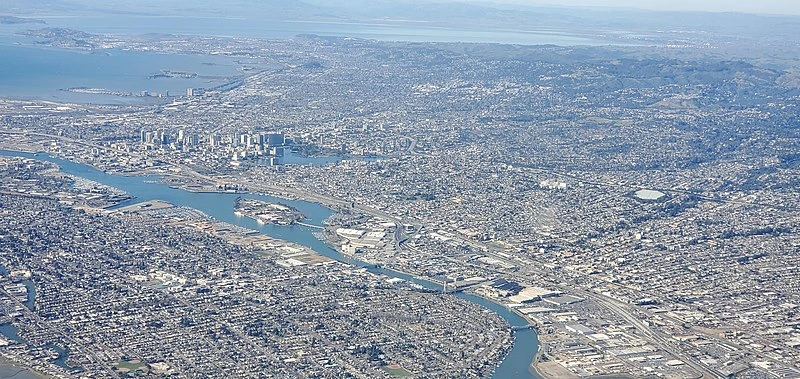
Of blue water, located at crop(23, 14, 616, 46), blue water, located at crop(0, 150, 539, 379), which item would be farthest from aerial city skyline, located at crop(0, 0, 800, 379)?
blue water, located at crop(23, 14, 616, 46)

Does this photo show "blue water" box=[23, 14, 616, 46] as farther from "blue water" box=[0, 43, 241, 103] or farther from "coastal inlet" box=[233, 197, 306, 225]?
"coastal inlet" box=[233, 197, 306, 225]

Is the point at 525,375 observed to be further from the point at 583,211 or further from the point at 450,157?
the point at 450,157

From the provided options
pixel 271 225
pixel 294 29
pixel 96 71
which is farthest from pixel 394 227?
pixel 294 29

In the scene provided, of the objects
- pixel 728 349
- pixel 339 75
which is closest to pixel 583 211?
pixel 728 349

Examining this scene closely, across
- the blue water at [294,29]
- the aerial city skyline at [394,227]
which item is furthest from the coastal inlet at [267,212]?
the blue water at [294,29]

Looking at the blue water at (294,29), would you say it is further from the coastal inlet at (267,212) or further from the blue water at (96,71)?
the coastal inlet at (267,212)

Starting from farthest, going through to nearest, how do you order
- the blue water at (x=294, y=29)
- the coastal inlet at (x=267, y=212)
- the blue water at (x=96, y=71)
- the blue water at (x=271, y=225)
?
the blue water at (x=294, y=29), the blue water at (x=96, y=71), the coastal inlet at (x=267, y=212), the blue water at (x=271, y=225)

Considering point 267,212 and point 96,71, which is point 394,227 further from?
point 96,71
